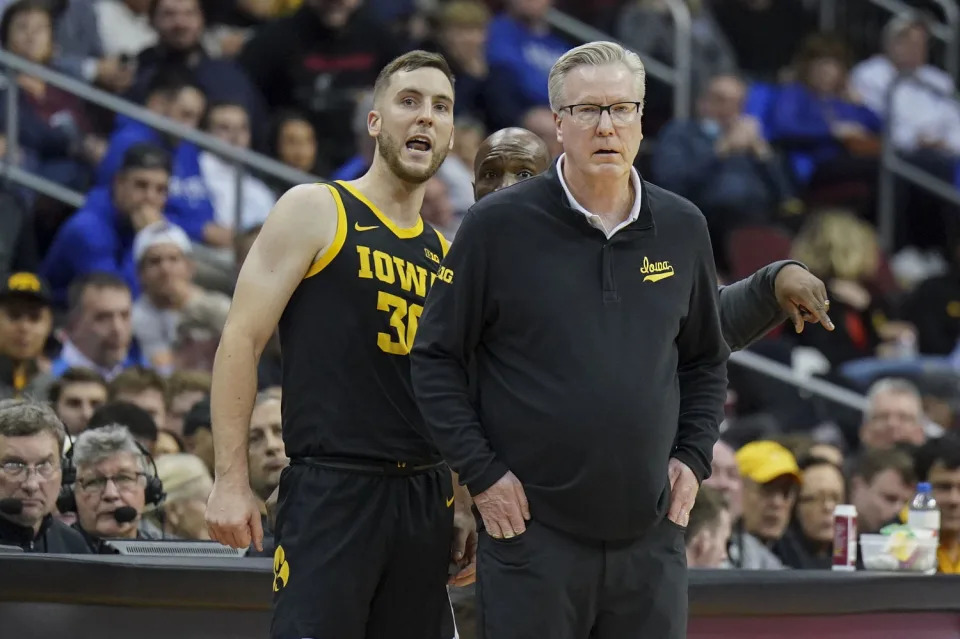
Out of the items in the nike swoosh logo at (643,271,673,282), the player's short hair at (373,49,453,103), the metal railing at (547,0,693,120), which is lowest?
the nike swoosh logo at (643,271,673,282)

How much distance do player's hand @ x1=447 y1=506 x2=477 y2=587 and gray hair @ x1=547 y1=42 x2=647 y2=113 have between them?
1.26m

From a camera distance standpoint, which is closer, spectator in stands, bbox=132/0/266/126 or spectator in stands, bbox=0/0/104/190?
spectator in stands, bbox=0/0/104/190

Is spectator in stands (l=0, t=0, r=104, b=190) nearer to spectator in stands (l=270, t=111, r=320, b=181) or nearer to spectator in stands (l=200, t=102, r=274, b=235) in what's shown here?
spectator in stands (l=200, t=102, r=274, b=235)

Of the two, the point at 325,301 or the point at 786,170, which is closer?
the point at 325,301

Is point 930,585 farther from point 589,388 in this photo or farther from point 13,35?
point 13,35

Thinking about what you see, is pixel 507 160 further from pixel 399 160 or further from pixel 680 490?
pixel 680 490

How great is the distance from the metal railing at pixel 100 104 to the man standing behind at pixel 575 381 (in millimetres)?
5624

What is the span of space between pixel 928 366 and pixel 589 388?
741cm

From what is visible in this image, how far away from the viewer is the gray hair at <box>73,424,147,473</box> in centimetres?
571

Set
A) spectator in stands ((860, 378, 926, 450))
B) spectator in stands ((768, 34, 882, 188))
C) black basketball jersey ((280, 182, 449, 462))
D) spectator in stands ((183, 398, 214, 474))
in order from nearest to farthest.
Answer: black basketball jersey ((280, 182, 449, 462)) < spectator in stands ((183, 398, 214, 474)) < spectator in stands ((860, 378, 926, 450)) < spectator in stands ((768, 34, 882, 188))

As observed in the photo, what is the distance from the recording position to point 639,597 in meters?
3.66

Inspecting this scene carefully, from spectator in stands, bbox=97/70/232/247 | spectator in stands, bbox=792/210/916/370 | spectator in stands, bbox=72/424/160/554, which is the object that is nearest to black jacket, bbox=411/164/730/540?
spectator in stands, bbox=72/424/160/554

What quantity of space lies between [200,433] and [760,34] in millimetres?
7710

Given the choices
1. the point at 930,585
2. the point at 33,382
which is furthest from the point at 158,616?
the point at 33,382
